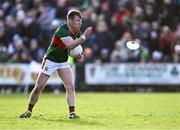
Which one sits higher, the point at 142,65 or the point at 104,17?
the point at 104,17

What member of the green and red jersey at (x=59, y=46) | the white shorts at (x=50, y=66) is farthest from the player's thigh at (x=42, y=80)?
the green and red jersey at (x=59, y=46)

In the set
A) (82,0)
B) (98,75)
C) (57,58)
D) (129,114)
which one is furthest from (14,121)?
(82,0)

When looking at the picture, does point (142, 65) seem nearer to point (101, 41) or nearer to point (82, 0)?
point (101, 41)

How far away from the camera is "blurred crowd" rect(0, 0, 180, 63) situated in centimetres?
2855

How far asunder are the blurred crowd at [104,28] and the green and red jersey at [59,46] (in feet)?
44.9

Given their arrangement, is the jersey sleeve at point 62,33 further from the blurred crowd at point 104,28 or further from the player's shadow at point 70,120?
the blurred crowd at point 104,28

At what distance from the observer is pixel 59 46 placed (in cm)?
1409

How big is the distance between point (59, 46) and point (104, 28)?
48.8 feet

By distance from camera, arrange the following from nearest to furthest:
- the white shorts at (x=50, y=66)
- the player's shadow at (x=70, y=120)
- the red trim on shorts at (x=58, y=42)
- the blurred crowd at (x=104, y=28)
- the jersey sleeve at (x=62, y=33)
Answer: the player's shadow at (x=70, y=120)
the jersey sleeve at (x=62, y=33)
the red trim on shorts at (x=58, y=42)
the white shorts at (x=50, y=66)
the blurred crowd at (x=104, y=28)

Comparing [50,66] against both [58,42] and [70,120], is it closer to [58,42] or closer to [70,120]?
[58,42]

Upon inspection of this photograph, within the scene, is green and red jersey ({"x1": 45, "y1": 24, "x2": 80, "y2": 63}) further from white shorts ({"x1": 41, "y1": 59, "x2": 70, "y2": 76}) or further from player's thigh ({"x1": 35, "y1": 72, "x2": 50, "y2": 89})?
player's thigh ({"x1": 35, "y1": 72, "x2": 50, "y2": 89})

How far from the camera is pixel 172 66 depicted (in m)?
28.2

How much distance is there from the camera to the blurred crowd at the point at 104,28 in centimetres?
2855

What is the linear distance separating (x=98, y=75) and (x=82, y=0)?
4.94 meters
